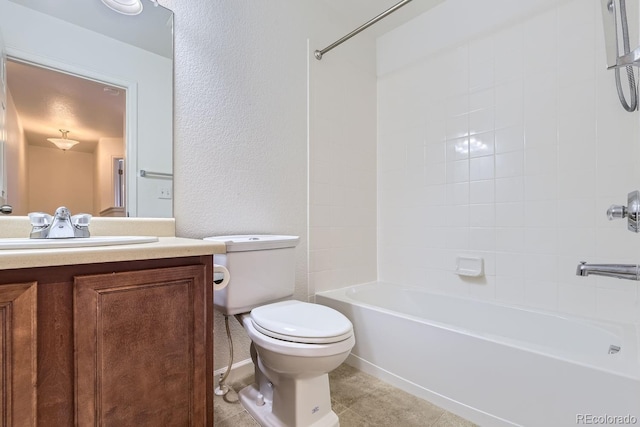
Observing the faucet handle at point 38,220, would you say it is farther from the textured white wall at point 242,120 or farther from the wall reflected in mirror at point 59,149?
the textured white wall at point 242,120

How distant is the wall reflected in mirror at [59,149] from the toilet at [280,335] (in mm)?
615

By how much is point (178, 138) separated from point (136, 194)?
338 mm

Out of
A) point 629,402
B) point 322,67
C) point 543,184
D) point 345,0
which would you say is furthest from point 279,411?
point 345,0

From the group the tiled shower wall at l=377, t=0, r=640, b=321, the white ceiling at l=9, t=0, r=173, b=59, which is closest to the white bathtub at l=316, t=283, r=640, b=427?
the tiled shower wall at l=377, t=0, r=640, b=321

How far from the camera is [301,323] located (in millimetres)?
1237

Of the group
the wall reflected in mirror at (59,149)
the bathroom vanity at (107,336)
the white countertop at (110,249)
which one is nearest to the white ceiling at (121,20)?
the wall reflected in mirror at (59,149)

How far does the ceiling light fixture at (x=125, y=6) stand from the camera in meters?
1.37

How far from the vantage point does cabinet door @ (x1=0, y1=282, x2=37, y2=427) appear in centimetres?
68

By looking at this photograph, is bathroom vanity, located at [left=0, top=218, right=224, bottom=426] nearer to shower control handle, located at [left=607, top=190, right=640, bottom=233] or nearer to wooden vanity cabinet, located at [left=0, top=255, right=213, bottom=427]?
wooden vanity cabinet, located at [left=0, top=255, right=213, bottom=427]

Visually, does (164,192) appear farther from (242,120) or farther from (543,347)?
(543,347)

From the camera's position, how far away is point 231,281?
1386mm

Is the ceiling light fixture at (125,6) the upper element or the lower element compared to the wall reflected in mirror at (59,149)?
upper

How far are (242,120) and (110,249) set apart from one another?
115 centimetres

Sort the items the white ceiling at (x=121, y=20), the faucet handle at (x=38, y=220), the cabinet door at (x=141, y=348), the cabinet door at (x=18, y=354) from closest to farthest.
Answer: the cabinet door at (x=18, y=354)
the cabinet door at (x=141, y=348)
the faucet handle at (x=38, y=220)
the white ceiling at (x=121, y=20)
